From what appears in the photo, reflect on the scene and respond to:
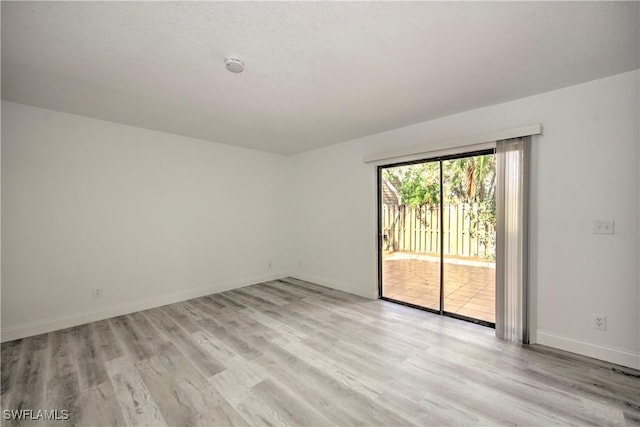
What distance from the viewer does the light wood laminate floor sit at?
1681 mm

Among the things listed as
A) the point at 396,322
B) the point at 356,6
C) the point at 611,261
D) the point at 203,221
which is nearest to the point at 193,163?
the point at 203,221

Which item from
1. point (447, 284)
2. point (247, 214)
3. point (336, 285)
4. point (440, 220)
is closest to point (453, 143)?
point (440, 220)

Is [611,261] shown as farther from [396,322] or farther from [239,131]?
[239,131]

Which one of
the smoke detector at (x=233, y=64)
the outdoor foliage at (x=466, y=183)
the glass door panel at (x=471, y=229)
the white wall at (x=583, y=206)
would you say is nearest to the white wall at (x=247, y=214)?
the white wall at (x=583, y=206)

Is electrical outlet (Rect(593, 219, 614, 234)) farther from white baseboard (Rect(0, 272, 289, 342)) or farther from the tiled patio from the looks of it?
white baseboard (Rect(0, 272, 289, 342))

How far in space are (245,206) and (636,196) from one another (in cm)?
469

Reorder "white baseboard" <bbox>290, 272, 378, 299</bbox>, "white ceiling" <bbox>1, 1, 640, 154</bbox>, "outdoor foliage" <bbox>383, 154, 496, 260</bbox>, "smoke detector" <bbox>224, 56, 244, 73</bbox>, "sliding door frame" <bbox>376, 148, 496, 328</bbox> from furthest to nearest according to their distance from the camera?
1. "white baseboard" <bbox>290, 272, 378, 299</bbox>
2. "outdoor foliage" <bbox>383, 154, 496, 260</bbox>
3. "sliding door frame" <bbox>376, 148, 496, 328</bbox>
4. "smoke detector" <bbox>224, 56, 244, 73</bbox>
5. "white ceiling" <bbox>1, 1, 640, 154</bbox>

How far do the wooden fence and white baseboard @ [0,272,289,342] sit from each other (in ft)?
9.27

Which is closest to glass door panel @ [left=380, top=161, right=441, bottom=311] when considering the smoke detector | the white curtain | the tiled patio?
the tiled patio

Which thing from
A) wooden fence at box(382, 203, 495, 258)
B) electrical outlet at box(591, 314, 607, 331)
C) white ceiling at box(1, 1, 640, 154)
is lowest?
electrical outlet at box(591, 314, 607, 331)

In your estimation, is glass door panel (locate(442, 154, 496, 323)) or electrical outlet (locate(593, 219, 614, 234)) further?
glass door panel (locate(442, 154, 496, 323))

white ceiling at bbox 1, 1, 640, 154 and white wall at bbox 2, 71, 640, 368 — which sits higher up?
white ceiling at bbox 1, 1, 640, 154

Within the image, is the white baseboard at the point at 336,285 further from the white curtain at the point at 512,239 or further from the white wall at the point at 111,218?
the white curtain at the point at 512,239

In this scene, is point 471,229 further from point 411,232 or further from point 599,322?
point 599,322
